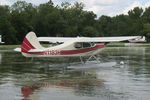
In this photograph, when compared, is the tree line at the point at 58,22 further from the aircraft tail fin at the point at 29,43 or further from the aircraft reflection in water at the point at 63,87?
the aircraft reflection in water at the point at 63,87

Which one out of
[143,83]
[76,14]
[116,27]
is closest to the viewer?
[143,83]

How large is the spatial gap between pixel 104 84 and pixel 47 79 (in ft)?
9.18

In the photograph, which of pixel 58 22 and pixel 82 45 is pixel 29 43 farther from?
pixel 58 22

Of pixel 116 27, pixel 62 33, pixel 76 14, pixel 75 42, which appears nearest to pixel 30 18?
pixel 62 33

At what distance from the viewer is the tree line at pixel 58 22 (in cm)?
9131

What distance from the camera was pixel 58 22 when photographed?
10794 centimetres

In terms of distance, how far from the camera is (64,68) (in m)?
21.7

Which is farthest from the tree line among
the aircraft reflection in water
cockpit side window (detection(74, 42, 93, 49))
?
the aircraft reflection in water

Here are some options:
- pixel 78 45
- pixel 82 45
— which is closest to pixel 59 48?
pixel 78 45

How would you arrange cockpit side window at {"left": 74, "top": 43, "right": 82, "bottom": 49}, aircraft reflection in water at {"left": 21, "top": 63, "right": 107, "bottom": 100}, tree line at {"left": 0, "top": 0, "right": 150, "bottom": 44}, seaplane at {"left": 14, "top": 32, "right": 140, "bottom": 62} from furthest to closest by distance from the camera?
1. tree line at {"left": 0, "top": 0, "right": 150, "bottom": 44}
2. cockpit side window at {"left": 74, "top": 43, "right": 82, "bottom": 49}
3. seaplane at {"left": 14, "top": 32, "right": 140, "bottom": 62}
4. aircraft reflection in water at {"left": 21, "top": 63, "right": 107, "bottom": 100}

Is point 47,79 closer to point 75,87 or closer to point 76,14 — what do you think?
point 75,87

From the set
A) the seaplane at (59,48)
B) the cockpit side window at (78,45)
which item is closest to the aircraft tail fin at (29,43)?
the seaplane at (59,48)

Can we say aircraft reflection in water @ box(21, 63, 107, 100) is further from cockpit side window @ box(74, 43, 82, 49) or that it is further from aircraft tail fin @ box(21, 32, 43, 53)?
cockpit side window @ box(74, 43, 82, 49)

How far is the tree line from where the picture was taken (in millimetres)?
91312
